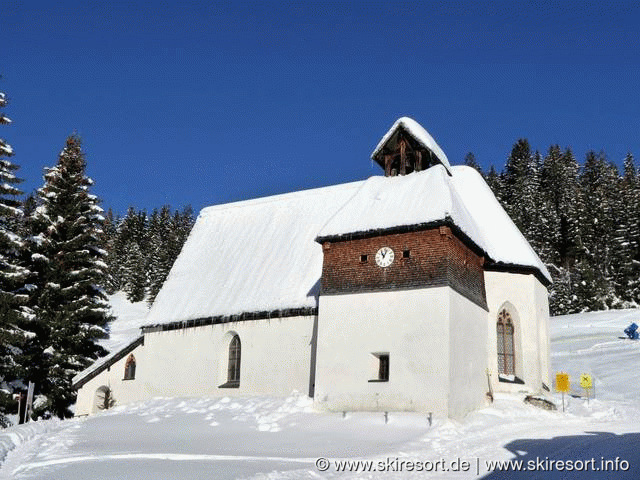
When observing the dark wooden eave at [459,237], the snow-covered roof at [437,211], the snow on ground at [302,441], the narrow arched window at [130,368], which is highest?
the snow-covered roof at [437,211]

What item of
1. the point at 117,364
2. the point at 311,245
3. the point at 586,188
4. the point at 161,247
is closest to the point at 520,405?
the point at 311,245

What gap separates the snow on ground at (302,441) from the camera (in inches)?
463

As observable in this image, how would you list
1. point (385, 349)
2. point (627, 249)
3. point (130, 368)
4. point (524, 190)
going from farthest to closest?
point (524, 190) < point (627, 249) < point (130, 368) < point (385, 349)

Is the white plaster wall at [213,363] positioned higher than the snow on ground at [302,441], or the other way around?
the white plaster wall at [213,363]

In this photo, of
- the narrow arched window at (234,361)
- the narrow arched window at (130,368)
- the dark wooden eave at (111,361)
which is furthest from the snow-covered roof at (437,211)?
the narrow arched window at (130,368)

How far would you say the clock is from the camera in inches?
792

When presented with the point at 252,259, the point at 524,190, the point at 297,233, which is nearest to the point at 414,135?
the point at 297,233

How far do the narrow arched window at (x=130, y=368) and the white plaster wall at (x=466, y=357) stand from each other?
15115mm

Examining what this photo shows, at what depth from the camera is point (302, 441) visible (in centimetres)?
1570

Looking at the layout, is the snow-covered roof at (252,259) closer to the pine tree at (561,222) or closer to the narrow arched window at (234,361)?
the narrow arched window at (234,361)

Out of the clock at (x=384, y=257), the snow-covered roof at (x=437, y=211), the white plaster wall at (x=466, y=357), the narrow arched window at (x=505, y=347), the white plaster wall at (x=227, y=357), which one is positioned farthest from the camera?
the white plaster wall at (x=227, y=357)

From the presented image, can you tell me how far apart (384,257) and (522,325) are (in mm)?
6428

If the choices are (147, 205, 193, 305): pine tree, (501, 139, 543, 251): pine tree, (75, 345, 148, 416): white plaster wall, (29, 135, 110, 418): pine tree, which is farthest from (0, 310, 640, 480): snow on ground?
(147, 205, 193, 305): pine tree

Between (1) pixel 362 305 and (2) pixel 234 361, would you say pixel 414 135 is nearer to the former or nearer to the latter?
(1) pixel 362 305
